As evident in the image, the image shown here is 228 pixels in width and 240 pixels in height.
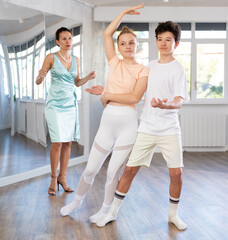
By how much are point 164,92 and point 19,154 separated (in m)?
2.32

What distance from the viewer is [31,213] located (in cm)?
326

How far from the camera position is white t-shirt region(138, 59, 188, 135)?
2.68 meters

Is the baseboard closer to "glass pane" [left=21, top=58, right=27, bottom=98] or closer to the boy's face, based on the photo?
"glass pane" [left=21, top=58, right=27, bottom=98]

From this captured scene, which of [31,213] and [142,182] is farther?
[142,182]

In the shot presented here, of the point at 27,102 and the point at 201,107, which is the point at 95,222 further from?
A: the point at 201,107

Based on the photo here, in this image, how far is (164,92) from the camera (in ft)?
8.88

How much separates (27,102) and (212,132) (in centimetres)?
359

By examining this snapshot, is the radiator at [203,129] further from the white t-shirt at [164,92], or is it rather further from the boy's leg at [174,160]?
the white t-shirt at [164,92]

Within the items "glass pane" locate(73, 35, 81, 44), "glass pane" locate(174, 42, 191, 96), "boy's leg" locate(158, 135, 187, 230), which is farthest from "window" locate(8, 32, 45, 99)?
"glass pane" locate(174, 42, 191, 96)

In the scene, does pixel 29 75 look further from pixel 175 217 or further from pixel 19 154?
pixel 175 217

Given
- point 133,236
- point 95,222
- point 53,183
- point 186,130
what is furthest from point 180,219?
point 186,130

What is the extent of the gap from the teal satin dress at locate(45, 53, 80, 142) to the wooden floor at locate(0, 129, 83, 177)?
0.63 metres

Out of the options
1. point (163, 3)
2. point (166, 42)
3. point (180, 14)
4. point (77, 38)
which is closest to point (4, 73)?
point (77, 38)

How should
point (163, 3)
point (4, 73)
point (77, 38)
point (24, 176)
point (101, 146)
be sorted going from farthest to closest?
point (163, 3), point (77, 38), point (24, 176), point (4, 73), point (101, 146)
